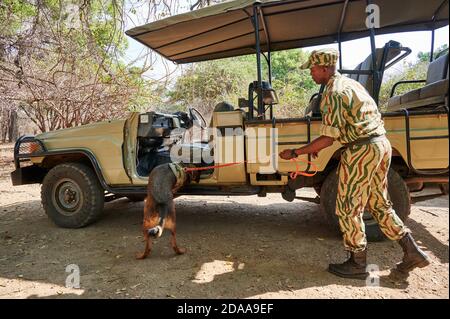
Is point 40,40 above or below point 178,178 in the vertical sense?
above

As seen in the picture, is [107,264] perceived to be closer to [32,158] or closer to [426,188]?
[32,158]

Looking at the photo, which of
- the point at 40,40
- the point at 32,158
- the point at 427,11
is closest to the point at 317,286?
the point at 427,11

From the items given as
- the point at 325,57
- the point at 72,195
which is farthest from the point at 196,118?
the point at 325,57

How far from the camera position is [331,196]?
142 inches

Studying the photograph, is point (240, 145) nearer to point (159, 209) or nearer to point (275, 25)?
point (159, 209)

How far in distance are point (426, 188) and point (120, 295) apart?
11.2ft

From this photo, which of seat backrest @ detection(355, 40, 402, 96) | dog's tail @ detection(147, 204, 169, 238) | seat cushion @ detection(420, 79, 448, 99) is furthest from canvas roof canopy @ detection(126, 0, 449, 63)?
dog's tail @ detection(147, 204, 169, 238)

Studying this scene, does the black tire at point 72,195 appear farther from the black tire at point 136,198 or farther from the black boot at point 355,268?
the black boot at point 355,268

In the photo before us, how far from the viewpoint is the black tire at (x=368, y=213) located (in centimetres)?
349

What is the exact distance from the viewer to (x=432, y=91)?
3541 mm

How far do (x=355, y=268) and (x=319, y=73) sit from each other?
A: 1603 millimetres

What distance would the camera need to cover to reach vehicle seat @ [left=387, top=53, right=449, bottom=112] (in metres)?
3.34

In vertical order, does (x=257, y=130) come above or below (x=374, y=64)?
below

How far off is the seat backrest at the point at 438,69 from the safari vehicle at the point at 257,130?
0.04 ft
